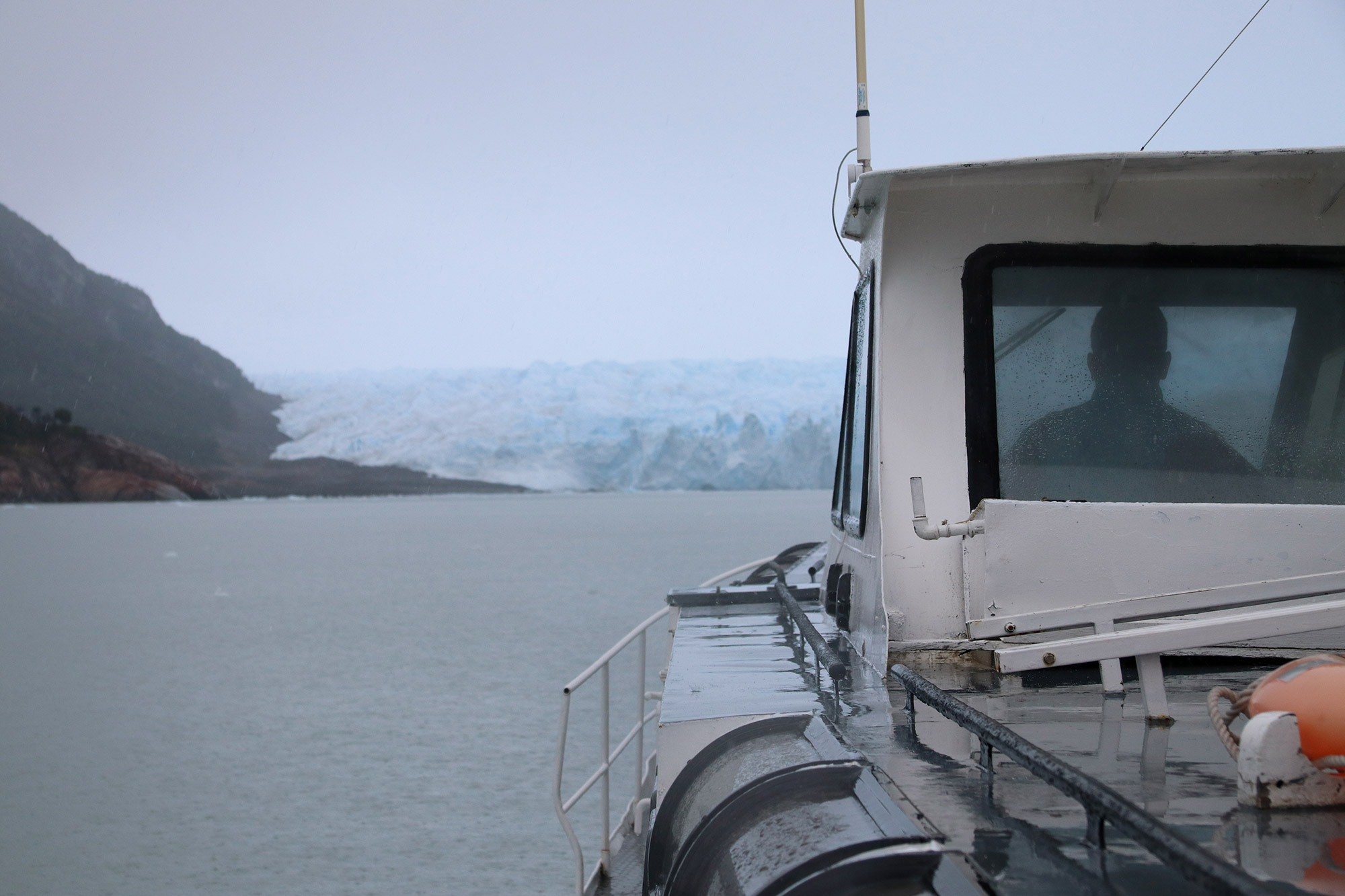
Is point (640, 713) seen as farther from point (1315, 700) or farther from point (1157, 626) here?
point (1315, 700)

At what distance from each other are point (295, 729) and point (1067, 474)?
81.5 feet

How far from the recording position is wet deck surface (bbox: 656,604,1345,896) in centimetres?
180

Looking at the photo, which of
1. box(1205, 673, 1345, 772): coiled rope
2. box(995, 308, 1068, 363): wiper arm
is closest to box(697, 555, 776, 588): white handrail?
box(995, 308, 1068, 363): wiper arm

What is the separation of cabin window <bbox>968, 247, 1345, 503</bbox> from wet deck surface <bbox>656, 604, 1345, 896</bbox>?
0.70 metres

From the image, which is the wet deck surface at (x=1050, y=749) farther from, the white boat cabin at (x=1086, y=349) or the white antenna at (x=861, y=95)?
the white antenna at (x=861, y=95)

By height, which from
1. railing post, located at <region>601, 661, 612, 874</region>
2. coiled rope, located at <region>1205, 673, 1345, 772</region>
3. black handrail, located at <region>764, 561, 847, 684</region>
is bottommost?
railing post, located at <region>601, 661, 612, 874</region>

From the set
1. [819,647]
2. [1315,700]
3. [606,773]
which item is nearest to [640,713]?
[606,773]

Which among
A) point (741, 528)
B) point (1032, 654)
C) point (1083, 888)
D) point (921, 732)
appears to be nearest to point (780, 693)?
point (921, 732)

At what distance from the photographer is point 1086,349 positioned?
4.00 metres

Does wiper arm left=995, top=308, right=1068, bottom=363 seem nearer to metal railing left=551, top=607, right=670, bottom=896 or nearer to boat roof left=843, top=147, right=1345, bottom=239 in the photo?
boat roof left=843, top=147, right=1345, bottom=239

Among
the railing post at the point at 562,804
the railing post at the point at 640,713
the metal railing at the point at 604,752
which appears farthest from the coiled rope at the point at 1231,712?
the railing post at the point at 640,713

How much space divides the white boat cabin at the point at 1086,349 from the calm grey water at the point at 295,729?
11.6m

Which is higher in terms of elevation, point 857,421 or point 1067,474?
point 857,421

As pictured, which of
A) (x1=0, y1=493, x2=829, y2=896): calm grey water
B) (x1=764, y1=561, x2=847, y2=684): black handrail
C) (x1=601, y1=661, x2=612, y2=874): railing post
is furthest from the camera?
(x1=0, y1=493, x2=829, y2=896): calm grey water
